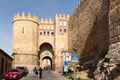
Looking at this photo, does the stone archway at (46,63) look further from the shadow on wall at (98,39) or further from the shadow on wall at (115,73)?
the shadow on wall at (115,73)

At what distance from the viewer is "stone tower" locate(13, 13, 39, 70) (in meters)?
62.9

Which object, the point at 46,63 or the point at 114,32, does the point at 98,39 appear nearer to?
the point at 114,32

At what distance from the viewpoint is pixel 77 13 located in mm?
39250

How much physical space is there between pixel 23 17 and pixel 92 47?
36575 millimetres

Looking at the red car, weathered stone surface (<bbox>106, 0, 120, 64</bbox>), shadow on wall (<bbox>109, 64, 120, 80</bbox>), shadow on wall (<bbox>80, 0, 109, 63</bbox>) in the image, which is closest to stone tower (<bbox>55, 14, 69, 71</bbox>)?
shadow on wall (<bbox>80, 0, 109, 63</bbox>)

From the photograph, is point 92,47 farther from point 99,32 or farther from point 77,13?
point 77,13

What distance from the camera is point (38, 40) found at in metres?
68.9

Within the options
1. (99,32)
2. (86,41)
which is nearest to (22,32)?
(86,41)

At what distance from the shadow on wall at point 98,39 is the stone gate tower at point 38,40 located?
2896 cm

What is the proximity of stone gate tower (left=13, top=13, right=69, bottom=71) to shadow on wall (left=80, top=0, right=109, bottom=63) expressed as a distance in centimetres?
2896

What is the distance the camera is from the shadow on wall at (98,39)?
25.8m

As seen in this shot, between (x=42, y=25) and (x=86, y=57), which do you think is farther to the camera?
(x=42, y=25)

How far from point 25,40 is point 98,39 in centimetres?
3710

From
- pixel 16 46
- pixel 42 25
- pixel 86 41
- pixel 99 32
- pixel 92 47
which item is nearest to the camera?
pixel 99 32
